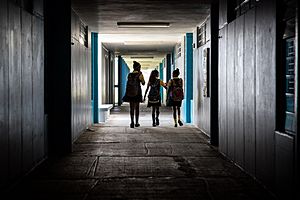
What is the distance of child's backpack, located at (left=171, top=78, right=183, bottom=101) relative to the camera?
13.2 m

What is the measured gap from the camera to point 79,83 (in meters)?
11.5

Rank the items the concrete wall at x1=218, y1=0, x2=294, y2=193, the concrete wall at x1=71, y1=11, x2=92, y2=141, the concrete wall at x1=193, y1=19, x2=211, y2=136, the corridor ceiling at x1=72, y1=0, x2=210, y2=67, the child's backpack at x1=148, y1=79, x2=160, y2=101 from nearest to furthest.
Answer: the concrete wall at x1=218, y1=0, x2=294, y2=193
the corridor ceiling at x1=72, y1=0, x2=210, y2=67
the concrete wall at x1=71, y1=11, x2=92, y2=141
the concrete wall at x1=193, y1=19, x2=211, y2=136
the child's backpack at x1=148, y1=79, x2=160, y2=101

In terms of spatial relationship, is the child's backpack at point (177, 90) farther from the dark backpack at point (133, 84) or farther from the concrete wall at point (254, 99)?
the concrete wall at point (254, 99)

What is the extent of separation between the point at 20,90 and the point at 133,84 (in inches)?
283

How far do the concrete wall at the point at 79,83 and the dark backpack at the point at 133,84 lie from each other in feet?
3.81

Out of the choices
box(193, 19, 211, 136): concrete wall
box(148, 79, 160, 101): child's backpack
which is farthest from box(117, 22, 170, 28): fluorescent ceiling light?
box(148, 79, 160, 101): child's backpack

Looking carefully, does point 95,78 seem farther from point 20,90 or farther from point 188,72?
point 20,90

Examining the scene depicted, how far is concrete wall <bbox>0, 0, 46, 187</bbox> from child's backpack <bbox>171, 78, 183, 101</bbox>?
5968 millimetres

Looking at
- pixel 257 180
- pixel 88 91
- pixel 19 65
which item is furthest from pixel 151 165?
pixel 88 91

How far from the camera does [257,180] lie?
600 cm

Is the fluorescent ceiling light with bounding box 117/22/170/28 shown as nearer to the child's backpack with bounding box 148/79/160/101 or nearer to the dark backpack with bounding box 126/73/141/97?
the dark backpack with bounding box 126/73/141/97

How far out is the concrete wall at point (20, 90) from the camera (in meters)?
5.32

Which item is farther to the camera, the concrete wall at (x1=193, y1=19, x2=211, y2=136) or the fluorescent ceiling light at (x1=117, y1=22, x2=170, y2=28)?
the fluorescent ceiling light at (x1=117, y1=22, x2=170, y2=28)

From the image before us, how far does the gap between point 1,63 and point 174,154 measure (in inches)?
163
